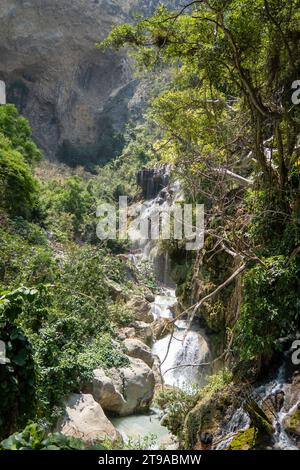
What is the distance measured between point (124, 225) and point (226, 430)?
22.6 meters

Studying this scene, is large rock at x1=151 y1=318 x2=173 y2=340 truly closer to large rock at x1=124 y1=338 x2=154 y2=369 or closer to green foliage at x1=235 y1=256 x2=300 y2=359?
large rock at x1=124 y1=338 x2=154 y2=369

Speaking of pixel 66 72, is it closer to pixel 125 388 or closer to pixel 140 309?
pixel 140 309

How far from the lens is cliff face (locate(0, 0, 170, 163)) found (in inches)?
1519

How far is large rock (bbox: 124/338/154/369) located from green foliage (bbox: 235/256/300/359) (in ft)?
19.7

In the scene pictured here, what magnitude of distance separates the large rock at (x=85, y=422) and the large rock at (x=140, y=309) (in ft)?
22.3

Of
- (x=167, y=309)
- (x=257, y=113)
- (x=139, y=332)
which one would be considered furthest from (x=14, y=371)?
(x=167, y=309)

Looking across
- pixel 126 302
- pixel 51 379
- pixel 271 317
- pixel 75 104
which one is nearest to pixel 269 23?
pixel 271 317

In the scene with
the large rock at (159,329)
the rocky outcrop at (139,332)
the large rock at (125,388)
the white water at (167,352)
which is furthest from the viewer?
the large rock at (159,329)

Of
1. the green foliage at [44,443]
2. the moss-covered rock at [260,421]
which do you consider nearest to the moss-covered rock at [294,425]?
the moss-covered rock at [260,421]

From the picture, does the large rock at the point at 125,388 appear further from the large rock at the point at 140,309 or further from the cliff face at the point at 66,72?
the cliff face at the point at 66,72

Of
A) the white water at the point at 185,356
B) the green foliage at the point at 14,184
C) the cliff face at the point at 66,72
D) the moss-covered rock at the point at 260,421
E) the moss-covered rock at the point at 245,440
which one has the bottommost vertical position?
the white water at the point at 185,356

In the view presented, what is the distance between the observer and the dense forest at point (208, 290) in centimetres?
478

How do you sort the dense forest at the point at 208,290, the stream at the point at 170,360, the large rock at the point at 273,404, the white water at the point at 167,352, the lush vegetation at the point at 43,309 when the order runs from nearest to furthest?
the lush vegetation at the point at 43,309 < the dense forest at the point at 208,290 < the large rock at the point at 273,404 < the stream at the point at 170,360 < the white water at the point at 167,352

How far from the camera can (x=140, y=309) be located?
15.2 m
